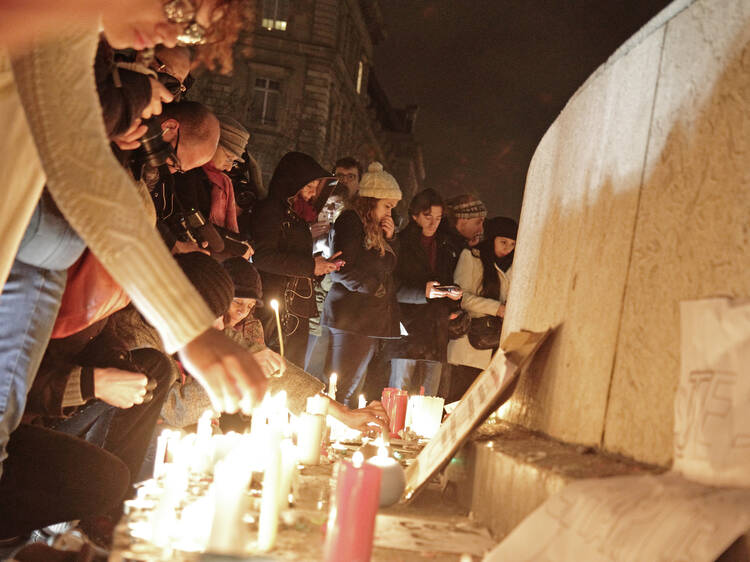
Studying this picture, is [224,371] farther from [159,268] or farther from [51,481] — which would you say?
[51,481]

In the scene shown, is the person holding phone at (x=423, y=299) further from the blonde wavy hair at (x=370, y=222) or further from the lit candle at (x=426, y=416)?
the lit candle at (x=426, y=416)

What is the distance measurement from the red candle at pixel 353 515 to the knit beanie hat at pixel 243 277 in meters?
3.15

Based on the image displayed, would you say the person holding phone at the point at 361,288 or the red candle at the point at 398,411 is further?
the person holding phone at the point at 361,288

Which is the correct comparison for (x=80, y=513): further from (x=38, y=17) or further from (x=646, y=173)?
(x=646, y=173)

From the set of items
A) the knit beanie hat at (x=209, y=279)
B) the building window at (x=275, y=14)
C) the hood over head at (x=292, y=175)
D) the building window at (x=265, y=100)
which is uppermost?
the building window at (x=275, y=14)

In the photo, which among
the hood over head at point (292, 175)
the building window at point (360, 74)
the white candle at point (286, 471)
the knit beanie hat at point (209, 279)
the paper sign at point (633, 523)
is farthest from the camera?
the building window at point (360, 74)

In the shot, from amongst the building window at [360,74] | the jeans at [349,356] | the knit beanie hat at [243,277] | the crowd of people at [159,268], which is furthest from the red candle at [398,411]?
the building window at [360,74]

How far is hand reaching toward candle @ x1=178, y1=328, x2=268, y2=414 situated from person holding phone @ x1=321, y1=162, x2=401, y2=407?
419 centimetres

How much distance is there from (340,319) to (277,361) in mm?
1853

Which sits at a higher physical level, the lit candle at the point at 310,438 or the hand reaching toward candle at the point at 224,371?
the hand reaching toward candle at the point at 224,371

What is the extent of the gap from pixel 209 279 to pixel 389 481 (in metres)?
1.60

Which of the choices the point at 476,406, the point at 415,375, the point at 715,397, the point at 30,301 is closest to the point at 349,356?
the point at 415,375

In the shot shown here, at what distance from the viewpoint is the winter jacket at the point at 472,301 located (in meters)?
6.77

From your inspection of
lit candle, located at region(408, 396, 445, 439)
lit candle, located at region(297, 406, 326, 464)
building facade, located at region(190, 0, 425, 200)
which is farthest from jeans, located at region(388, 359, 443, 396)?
building facade, located at region(190, 0, 425, 200)
